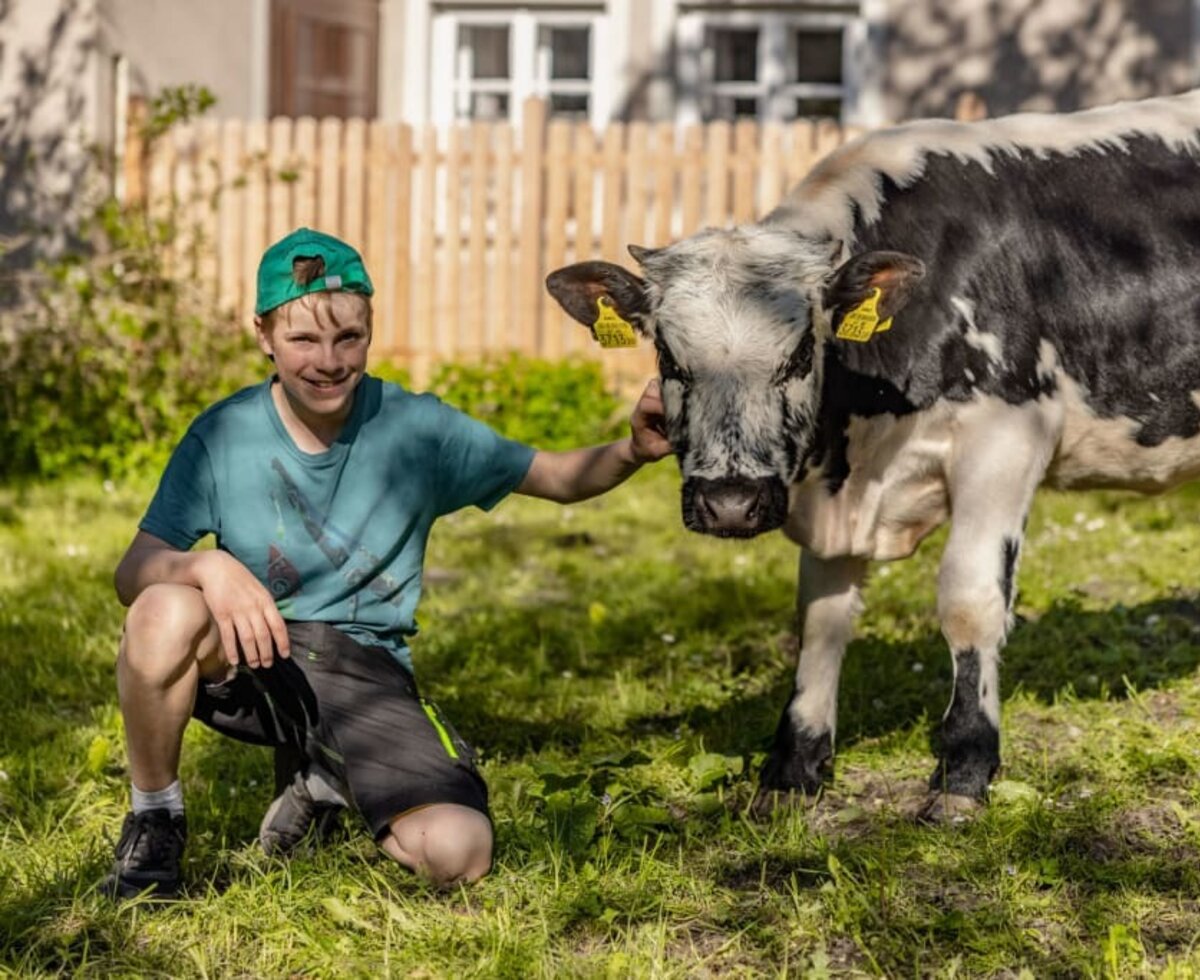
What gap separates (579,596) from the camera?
6.80 m

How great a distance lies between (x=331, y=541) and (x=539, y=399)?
6.53m

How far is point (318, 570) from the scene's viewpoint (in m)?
3.81

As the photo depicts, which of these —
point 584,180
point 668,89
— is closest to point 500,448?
point 584,180

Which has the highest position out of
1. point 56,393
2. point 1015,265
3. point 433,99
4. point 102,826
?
point 433,99

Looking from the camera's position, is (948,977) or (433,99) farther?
(433,99)

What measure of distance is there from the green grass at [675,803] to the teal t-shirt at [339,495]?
22.5 inches

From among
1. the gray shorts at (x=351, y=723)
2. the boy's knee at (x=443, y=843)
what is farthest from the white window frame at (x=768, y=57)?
the boy's knee at (x=443, y=843)

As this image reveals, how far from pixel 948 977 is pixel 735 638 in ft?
9.61

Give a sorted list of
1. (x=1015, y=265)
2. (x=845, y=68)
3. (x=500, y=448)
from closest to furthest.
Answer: (x=500, y=448)
(x=1015, y=265)
(x=845, y=68)

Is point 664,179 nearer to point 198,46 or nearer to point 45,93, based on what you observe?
point 198,46

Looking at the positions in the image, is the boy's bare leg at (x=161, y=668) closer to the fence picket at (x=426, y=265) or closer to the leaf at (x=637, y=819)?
the leaf at (x=637, y=819)

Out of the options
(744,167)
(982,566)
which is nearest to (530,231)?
(744,167)

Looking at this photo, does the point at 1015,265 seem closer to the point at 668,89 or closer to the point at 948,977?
the point at 948,977

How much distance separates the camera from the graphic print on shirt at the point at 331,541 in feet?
12.5
